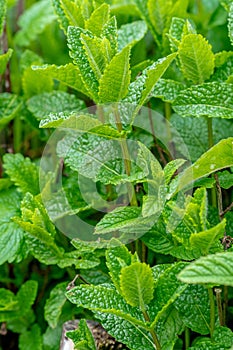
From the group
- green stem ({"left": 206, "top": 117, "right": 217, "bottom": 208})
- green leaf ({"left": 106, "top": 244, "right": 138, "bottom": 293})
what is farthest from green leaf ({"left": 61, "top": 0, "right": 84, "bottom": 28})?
green leaf ({"left": 106, "top": 244, "right": 138, "bottom": 293})

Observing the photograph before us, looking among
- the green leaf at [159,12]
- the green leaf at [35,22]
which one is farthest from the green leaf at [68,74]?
the green leaf at [35,22]

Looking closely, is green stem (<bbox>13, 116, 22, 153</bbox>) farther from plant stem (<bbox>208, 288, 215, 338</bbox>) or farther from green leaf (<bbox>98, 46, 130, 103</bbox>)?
plant stem (<bbox>208, 288, 215, 338</bbox>)

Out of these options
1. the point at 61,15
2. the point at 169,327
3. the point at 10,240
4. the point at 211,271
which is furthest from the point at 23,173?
the point at 211,271

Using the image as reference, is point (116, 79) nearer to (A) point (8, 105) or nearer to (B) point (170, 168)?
(B) point (170, 168)

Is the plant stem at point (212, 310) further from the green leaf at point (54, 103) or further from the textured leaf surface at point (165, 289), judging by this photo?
the green leaf at point (54, 103)

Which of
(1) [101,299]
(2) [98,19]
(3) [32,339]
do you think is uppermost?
(2) [98,19]

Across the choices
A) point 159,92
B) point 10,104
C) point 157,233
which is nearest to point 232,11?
point 159,92
